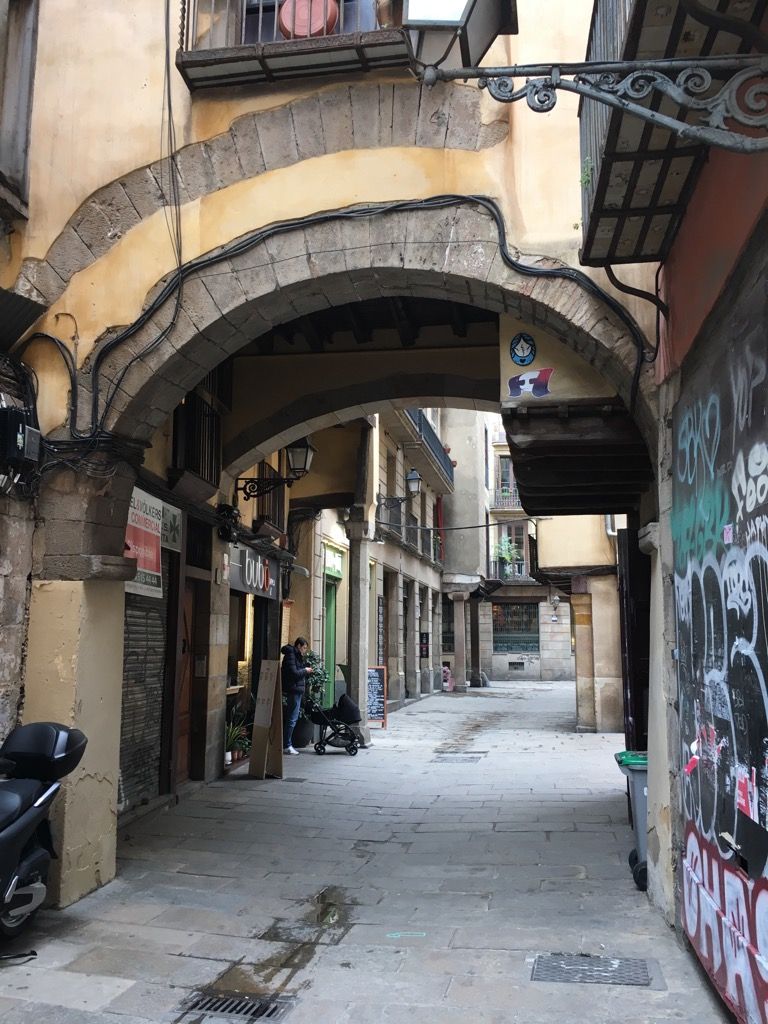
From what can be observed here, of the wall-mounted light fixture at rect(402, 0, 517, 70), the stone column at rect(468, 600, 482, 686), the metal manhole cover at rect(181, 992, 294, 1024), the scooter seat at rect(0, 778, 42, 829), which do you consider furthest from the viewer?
the stone column at rect(468, 600, 482, 686)

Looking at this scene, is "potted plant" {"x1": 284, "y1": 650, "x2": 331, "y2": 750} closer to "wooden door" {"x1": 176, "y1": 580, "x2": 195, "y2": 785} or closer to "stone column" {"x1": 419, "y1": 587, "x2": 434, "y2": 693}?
"wooden door" {"x1": 176, "y1": 580, "x2": 195, "y2": 785}

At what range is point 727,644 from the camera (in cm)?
351

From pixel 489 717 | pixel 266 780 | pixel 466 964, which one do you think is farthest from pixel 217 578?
pixel 489 717

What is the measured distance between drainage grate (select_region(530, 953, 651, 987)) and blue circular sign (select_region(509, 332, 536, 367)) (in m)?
3.68

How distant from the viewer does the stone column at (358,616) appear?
13211 mm

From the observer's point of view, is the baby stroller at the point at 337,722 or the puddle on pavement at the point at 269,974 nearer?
the puddle on pavement at the point at 269,974

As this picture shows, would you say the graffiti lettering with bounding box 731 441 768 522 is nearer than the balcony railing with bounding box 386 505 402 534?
Yes

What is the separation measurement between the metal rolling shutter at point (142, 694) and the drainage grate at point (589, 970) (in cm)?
416

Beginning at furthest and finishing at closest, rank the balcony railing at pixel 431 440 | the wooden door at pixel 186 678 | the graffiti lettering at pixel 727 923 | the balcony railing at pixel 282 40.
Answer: the balcony railing at pixel 431 440, the wooden door at pixel 186 678, the balcony railing at pixel 282 40, the graffiti lettering at pixel 727 923

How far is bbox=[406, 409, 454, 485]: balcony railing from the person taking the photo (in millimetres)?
19781

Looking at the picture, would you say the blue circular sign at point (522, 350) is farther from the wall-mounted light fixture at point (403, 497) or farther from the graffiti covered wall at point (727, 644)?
the wall-mounted light fixture at point (403, 497)

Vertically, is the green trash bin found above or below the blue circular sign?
below

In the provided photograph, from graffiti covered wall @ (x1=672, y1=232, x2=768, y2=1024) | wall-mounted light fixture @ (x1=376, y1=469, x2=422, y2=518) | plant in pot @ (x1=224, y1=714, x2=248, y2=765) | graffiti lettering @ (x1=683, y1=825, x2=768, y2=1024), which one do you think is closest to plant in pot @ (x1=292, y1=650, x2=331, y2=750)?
plant in pot @ (x1=224, y1=714, x2=248, y2=765)

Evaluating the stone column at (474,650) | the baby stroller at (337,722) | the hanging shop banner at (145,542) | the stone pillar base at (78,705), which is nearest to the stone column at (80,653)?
the stone pillar base at (78,705)
